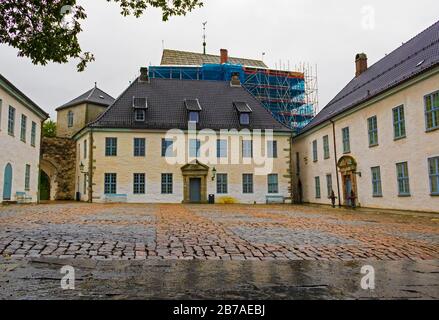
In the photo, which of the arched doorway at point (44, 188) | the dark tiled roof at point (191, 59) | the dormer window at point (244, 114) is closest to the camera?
the dormer window at point (244, 114)

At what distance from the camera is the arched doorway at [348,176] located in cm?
2410

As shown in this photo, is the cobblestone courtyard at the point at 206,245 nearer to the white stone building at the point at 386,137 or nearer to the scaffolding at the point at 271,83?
the white stone building at the point at 386,137

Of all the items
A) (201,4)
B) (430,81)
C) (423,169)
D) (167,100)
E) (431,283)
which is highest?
(167,100)

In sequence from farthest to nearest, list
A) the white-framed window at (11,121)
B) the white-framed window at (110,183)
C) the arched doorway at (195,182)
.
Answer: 1. the arched doorway at (195,182)
2. the white-framed window at (110,183)
3. the white-framed window at (11,121)

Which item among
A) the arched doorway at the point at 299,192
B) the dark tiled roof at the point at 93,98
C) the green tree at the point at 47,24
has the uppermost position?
the dark tiled roof at the point at 93,98

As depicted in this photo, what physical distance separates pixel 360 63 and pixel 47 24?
28.7 meters

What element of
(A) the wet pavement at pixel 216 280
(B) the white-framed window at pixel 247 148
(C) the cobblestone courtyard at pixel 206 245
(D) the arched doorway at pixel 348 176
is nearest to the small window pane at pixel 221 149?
(B) the white-framed window at pixel 247 148

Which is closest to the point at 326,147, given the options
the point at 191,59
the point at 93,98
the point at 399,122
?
the point at 399,122

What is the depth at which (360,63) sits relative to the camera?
31.2 m
